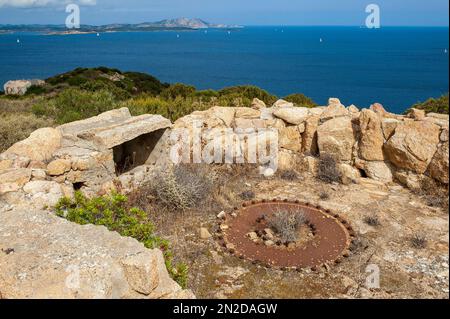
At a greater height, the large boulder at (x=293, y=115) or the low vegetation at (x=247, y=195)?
the large boulder at (x=293, y=115)

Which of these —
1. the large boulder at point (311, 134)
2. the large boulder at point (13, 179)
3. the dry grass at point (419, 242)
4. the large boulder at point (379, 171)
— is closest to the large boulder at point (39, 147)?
the large boulder at point (13, 179)

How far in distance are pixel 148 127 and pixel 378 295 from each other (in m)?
4.64

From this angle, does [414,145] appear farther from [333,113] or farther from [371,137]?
[333,113]

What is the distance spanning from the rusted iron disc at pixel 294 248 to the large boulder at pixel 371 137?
204 cm

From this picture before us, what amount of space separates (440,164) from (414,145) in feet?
1.95

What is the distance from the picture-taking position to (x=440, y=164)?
6.45 meters

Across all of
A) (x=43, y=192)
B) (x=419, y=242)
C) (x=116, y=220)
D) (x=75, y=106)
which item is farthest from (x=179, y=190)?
(x=75, y=106)

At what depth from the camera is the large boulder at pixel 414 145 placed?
672 centimetres

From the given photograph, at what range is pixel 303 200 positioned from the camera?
6812mm

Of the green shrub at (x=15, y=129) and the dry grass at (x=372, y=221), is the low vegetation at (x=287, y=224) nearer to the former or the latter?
the dry grass at (x=372, y=221)

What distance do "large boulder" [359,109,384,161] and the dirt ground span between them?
28.4 inches

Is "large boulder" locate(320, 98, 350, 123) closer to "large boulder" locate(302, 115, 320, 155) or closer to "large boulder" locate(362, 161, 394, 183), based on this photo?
"large boulder" locate(302, 115, 320, 155)

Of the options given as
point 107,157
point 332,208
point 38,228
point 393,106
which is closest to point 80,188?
point 107,157
